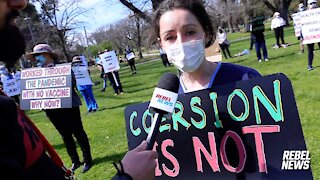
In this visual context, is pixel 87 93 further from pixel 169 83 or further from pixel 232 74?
pixel 169 83

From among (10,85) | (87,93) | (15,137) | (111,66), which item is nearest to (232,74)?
(15,137)

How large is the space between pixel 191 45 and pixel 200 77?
18 cm

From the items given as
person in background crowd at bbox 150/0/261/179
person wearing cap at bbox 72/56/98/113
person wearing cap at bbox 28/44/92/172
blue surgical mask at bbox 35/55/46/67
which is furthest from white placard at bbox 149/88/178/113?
person wearing cap at bbox 72/56/98/113

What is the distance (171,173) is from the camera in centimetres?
192

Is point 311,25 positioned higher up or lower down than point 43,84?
higher up

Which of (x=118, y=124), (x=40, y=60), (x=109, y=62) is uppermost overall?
(x=40, y=60)

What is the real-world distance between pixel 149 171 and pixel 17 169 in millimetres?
454

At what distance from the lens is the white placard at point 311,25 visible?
911cm

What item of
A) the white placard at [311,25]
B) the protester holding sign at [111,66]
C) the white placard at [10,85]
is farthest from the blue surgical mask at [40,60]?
the white placard at [10,85]

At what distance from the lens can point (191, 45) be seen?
2.01 metres

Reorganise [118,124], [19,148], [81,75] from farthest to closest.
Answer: [81,75], [118,124], [19,148]

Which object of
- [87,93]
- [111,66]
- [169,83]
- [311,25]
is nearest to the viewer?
[169,83]

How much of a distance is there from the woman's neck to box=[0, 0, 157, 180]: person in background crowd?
0.76 meters

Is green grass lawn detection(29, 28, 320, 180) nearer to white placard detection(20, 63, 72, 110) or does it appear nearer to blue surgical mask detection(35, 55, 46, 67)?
white placard detection(20, 63, 72, 110)
